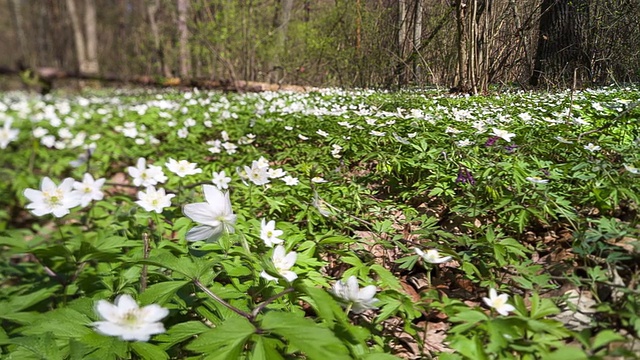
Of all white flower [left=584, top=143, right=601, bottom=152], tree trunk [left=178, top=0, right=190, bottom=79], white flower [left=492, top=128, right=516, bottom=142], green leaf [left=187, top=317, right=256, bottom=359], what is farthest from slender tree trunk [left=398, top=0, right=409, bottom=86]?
tree trunk [left=178, top=0, right=190, bottom=79]

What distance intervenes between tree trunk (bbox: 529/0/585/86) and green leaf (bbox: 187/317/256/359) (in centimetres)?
149

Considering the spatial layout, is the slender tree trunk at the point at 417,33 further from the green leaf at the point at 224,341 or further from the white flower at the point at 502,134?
the green leaf at the point at 224,341

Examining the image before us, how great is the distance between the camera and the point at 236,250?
1.23 meters

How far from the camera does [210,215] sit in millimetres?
993

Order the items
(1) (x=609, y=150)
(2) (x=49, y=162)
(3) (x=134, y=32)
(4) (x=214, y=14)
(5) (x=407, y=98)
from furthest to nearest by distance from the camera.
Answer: (3) (x=134, y=32) < (4) (x=214, y=14) < (2) (x=49, y=162) < (5) (x=407, y=98) < (1) (x=609, y=150)

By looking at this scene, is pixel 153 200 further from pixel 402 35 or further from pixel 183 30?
pixel 183 30

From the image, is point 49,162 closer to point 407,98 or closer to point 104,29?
point 407,98

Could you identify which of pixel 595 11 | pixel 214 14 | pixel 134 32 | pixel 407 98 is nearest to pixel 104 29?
pixel 134 32

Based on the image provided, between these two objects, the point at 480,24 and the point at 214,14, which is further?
the point at 214,14

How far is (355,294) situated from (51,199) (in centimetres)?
134

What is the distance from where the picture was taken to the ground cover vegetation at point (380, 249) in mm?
818

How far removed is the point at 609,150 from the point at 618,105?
0.19 meters

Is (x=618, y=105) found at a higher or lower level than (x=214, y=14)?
lower

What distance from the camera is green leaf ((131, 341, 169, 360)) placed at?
894 millimetres
